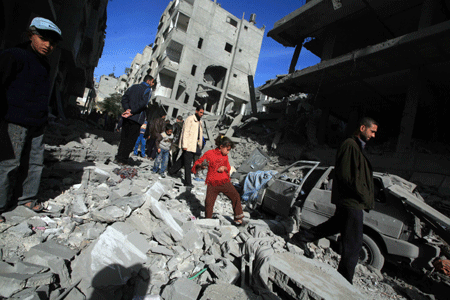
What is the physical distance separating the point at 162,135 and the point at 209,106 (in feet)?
90.2

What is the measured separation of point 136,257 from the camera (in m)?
2.11

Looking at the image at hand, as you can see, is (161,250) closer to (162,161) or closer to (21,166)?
(21,166)

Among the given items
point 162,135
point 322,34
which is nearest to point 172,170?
point 162,135

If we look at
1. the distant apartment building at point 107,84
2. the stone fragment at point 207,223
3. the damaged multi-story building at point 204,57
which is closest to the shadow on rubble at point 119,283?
the stone fragment at point 207,223

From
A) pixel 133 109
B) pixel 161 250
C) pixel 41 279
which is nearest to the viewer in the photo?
pixel 41 279

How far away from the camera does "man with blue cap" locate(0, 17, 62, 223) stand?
204 centimetres

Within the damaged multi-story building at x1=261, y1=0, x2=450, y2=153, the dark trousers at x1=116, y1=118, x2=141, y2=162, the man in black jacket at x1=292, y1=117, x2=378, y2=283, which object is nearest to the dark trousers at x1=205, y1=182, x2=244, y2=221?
the man in black jacket at x1=292, y1=117, x2=378, y2=283

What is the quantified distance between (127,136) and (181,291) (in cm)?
354

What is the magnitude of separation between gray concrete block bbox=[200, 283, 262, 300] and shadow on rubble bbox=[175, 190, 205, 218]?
207 cm

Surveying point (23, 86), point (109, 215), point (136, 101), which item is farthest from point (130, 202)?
point (136, 101)

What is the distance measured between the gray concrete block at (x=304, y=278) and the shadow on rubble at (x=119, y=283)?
1.08 meters

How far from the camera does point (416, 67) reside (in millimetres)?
7348

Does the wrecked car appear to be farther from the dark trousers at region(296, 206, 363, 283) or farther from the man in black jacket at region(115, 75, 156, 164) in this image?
the man in black jacket at region(115, 75, 156, 164)

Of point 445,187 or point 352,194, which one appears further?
point 445,187
